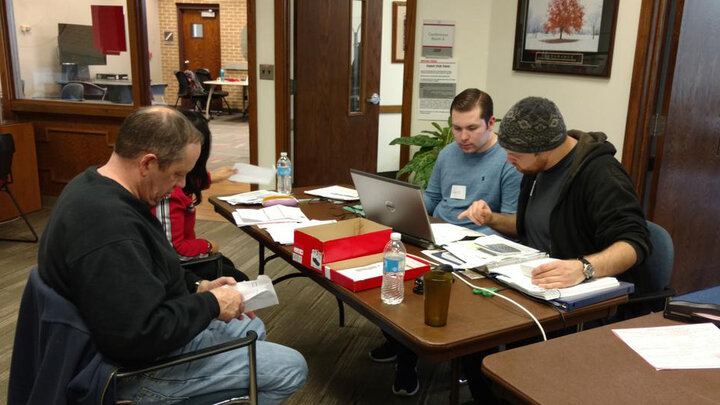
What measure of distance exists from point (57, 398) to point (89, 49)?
473 centimetres

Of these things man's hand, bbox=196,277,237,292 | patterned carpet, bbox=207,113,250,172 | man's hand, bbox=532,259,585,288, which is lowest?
patterned carpet, bbox=207,113,250,172

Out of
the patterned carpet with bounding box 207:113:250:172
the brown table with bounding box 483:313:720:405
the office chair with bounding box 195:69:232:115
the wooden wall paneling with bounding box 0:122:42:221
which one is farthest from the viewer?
the office chair with bounding box 195:69:232:115

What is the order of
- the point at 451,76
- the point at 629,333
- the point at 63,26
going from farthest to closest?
the point at 63,26, the point at 451,76, the point at 629,333

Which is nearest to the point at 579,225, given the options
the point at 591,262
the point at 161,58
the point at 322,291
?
the point at 591,262

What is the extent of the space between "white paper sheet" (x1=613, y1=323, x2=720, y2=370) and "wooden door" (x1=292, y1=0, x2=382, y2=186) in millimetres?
3696

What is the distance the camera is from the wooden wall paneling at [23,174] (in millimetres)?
4645

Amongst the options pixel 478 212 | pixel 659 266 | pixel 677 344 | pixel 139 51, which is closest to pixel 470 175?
pixel 478 212

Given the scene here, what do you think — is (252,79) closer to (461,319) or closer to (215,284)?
(215,284)

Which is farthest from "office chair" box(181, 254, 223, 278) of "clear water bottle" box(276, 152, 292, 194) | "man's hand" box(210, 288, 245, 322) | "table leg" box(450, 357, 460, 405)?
"table leg" box(450, 357, 460, 405)

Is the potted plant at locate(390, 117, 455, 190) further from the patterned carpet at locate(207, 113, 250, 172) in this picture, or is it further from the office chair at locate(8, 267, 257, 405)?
the patterned carpet at locate(207, 113, 250, 172)

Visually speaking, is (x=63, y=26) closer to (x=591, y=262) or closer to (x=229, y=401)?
(x=229, y=401)

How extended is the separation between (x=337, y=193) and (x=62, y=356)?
5.63 ft

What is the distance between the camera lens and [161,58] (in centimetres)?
1266

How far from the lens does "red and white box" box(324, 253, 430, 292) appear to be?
5.34 ft
